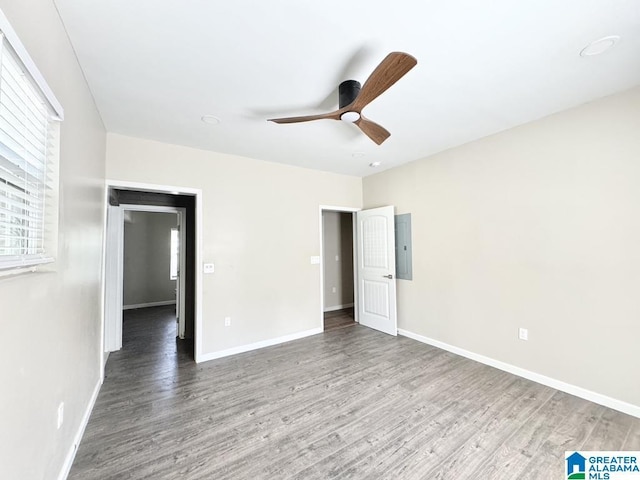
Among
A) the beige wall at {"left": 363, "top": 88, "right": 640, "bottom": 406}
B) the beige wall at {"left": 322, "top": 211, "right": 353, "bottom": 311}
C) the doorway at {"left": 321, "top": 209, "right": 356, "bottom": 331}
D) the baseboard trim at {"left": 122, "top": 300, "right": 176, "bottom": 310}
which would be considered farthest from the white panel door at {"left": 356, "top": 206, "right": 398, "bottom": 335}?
the baseboard trim at {"left": 122, "top": 300, "right": 176, "bottom": 310}

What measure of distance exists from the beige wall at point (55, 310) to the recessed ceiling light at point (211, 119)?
879mm

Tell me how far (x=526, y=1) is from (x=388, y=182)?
3.05m

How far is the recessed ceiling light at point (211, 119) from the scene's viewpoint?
8.66 feet

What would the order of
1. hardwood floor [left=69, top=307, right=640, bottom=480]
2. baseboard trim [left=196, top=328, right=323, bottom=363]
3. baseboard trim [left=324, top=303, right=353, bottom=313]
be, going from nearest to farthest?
hardwood floor [left=69, top=307, right=640, bottom=480] < baseboard trim [left=196, top=328, right=323, bottom=363] < baseboard trim [left=324, top=303, right=353, bottom=313]

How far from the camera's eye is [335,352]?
359cm

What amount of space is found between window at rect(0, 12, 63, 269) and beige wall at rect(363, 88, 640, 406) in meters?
3.78

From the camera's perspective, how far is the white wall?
6.27 meters

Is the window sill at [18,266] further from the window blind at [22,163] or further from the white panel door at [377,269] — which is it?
the white panel door at [377,269]

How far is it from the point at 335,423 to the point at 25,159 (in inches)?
97.6

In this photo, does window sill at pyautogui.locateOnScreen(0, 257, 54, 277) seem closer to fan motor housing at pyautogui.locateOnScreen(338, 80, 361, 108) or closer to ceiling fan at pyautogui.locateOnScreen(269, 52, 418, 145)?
ceiling fan at pyautogui.locateOnScreen(269, 52, 418, 145)

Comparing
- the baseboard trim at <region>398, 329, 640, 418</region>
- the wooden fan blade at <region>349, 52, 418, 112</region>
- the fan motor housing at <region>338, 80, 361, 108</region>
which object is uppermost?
the fan motor housing at <region>338, 80, 361, 108</region>

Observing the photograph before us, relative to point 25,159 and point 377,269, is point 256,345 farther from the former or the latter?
point 25,159

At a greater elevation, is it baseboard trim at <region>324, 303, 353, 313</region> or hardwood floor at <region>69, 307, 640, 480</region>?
baseboard trim at <region>324, 303, 353, 313</region>

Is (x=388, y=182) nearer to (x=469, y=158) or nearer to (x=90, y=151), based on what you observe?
(x=469, y=158)
